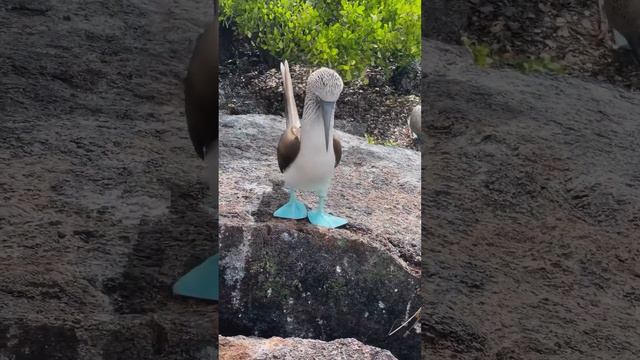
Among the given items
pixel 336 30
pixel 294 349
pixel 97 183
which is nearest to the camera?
pixel 97 183

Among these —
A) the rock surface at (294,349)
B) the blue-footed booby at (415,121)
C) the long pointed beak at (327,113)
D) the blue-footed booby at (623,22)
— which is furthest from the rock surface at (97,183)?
the blue-footed booby at (623,22)

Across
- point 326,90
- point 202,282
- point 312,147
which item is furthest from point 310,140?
point 202,282

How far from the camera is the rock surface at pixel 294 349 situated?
1731 mm

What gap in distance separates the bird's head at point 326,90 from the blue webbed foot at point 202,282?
1.44ft

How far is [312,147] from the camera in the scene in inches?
69.3

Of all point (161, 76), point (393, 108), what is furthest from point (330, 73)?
point (161, 76)

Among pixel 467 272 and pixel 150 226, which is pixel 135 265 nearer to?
pixel 150 226

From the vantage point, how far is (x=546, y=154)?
64.9 inches

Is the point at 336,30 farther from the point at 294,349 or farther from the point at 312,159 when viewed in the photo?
the point at 294,349

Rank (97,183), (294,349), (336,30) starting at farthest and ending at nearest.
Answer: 1. (336,30)
2. (294,349)
3. (97,183)

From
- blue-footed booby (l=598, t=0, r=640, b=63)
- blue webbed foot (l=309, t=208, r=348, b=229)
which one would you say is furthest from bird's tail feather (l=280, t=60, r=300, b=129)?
blue-footed booby (l=598, t=0, r=640, b=63)

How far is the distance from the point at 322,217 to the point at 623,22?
902 mm

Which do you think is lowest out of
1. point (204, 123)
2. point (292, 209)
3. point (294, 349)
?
point (294, 349)

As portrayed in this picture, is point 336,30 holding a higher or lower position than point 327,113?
higher
